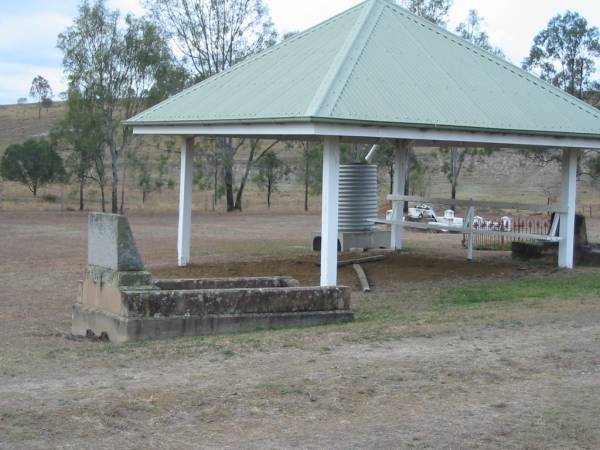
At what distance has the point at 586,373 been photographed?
8.02 m

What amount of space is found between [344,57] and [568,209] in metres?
5.53

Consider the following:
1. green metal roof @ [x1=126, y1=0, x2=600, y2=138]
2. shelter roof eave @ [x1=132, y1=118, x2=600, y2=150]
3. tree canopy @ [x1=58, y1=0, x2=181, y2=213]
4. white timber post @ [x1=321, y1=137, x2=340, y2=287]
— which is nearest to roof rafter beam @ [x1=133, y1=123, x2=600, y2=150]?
shelter roof eave @ [x1=132, y1=118, x2=600, y2=150]

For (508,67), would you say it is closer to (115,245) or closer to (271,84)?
(271,84)

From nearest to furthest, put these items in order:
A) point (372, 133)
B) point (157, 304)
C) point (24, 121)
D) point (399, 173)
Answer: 1. point (157, 304)
2. point (372, 133)
3. point (399, 173)
4. point (24, 121)

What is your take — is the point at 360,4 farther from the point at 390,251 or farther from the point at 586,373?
the point at 586,373

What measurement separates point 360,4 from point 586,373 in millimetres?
11886

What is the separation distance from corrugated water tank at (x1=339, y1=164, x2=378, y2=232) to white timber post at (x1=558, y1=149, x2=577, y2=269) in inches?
177

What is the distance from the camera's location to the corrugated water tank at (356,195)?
66.0ft

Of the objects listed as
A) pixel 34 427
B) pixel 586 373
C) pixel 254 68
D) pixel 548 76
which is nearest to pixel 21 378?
pixel 34 427

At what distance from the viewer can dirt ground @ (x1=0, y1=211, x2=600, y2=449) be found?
6180 millimetres

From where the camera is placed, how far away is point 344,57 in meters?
15.2

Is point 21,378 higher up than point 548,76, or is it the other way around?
point 548,76

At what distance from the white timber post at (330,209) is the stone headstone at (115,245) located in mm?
3551

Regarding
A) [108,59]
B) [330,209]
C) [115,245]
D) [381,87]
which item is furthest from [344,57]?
[108,59]
